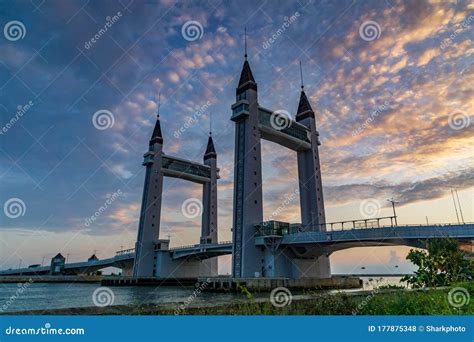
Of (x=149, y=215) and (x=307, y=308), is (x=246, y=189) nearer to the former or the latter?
(x=149, y=215)

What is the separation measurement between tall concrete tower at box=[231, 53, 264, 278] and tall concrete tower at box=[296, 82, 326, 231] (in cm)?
1172

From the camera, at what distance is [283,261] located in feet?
172

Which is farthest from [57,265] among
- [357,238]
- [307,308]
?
[307,308]

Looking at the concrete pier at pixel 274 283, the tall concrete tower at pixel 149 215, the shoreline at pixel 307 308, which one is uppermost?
the tall concrete tower at pixel 149 215

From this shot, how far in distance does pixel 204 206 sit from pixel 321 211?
39.5 metres

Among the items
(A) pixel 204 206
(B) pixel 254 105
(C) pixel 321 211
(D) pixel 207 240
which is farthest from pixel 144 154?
(C) pixel 321 211

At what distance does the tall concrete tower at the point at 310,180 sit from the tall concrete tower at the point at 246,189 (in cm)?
1172

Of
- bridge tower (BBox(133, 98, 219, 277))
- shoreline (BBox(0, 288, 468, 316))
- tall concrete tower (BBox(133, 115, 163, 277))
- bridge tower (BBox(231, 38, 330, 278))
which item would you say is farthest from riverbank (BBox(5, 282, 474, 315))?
tall concrete tower (BBox(133, 115, 163, 277))

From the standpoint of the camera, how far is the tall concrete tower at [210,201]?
84625 millimetres

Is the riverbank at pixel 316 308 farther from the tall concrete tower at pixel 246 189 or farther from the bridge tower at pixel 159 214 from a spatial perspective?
the bridge tower at pixel 159 214

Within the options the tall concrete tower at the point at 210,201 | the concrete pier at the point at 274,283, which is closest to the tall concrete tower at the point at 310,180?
the concrete pier at the point at 274,283

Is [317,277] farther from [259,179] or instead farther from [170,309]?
[170,309]

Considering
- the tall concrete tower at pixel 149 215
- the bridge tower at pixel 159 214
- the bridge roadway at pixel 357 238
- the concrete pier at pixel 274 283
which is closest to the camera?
the bridge roadway at pixel 357 238
